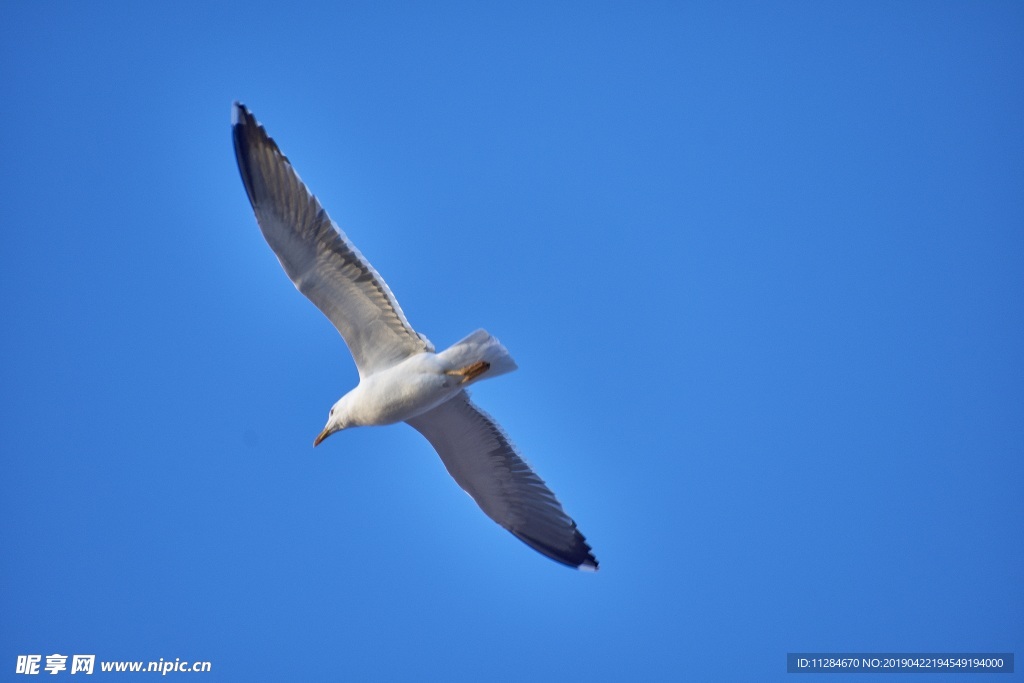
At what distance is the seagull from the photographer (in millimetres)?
6285

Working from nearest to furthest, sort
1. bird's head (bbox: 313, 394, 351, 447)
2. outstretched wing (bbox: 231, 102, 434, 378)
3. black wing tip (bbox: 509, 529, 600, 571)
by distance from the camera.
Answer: outstretched wing (bbox: 231, 102, 434, 378) < bird's head (bbox: 313, 394, 351, 447) < black wing tip (bbox: 509, 529, 600, 571)

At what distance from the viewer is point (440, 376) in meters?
6.61

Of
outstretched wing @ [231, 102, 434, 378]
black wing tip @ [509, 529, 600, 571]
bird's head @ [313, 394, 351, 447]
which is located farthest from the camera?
black wing tip @ [509, 529, 600, 571]

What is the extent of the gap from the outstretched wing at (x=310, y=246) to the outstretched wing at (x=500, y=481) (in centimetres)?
73

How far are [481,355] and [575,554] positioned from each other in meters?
1.82

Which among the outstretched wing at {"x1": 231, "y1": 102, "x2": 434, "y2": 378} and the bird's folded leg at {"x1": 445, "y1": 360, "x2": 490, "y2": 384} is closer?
the outstretched wing at {"x1": 231, "y1": 102, "x2": 434, "y2": 378}

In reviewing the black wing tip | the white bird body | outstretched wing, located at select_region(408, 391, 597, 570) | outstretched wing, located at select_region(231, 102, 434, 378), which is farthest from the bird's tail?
the black wing tip

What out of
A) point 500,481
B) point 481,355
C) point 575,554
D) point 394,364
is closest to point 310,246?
point 394,364

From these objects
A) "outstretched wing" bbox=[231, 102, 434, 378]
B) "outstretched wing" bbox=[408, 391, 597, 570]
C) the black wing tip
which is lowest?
the black wing tip

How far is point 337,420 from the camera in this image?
7051 millimetres

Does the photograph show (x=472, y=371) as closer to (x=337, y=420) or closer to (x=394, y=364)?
(x=394, y=364)

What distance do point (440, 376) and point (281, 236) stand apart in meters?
1.24

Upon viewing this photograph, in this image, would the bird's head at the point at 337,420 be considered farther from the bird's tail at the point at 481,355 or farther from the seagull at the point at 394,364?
the bird's tail at the point at 481,355

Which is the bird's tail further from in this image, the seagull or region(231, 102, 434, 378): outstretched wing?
region(231, 102, 434, 378): outstretched wing
